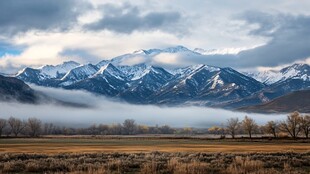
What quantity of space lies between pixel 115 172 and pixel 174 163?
238 inches

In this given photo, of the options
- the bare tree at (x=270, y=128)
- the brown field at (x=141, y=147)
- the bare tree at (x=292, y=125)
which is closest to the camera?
the brown field at (x=141, y=147)

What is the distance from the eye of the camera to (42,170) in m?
35.8

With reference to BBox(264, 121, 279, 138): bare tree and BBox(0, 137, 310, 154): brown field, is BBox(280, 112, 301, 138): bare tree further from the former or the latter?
BBox(0, 137, 310, 154): brown field

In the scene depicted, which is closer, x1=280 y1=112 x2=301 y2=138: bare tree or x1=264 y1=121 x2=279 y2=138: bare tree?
x1=280 y1=112 x2=301 y2=138: bare tree

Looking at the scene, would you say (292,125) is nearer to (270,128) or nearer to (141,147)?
(270,128)

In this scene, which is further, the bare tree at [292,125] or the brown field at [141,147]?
the bare tree at [292,125]

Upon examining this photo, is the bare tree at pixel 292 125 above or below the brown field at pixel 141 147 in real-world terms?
above

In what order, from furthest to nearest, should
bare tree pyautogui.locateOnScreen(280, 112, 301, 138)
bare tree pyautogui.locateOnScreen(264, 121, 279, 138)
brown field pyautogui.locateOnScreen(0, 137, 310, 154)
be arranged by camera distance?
bare tree pyautogui.locateOnScreen(264, 121, 279, 138) < bare tree pyautogui.locateOnScreen(280, 112, 301, 138) < brown field pyautogui.locateOnScreen(0, 137, 310, 154)

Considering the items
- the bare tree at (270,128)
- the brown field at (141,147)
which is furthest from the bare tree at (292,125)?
the brown field at (141,147)

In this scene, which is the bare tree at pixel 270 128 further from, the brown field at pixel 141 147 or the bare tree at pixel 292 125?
the brown field at pixel 141 147

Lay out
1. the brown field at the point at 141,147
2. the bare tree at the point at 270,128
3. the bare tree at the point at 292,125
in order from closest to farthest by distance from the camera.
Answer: the brown field at the point at 141,147 → the bare tree at the point at 292,125 → the bare tree at the point at 270,128

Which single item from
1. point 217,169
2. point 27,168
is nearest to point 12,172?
point 27,168

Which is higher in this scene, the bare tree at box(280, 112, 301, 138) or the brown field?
the bare tree at box(280, 112, 301, 138)

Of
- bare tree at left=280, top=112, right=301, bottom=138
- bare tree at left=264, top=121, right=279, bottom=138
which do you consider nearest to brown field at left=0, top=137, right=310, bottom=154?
bare tree at left=280, top=112, right=301, bottom=138
